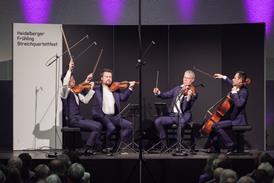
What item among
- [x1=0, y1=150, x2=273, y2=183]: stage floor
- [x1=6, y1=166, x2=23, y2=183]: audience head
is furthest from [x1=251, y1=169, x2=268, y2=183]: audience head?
[x1=0, y1=150, x2=273, y2=183]: stage floor

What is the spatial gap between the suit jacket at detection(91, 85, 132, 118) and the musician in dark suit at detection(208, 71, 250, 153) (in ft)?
5.24

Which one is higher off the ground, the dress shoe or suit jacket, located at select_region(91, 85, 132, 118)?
suit jacket, located at select_region(91, 85, 132, 118)

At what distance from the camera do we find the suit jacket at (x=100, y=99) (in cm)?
1031

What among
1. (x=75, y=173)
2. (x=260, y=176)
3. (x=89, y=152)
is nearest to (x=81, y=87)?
(x=89, y=152)

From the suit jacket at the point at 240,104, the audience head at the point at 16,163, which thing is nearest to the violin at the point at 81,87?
the suit jacket at the point at 240,104

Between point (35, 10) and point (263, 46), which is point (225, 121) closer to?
point (263, 46)

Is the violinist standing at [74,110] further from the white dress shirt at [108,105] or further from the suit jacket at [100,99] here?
the white dress shirt at [108,105]

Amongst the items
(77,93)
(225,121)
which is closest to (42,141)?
(77,93)

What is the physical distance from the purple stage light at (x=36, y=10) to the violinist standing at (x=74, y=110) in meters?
1.96

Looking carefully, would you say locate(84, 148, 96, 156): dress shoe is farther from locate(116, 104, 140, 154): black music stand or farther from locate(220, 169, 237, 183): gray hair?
locate(220, 169, 237, 183): gray hair

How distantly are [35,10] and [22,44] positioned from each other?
1460 millimetres

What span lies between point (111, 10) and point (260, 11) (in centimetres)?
291

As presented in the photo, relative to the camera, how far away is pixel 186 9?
12.0m

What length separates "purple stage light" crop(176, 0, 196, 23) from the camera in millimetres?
11930
